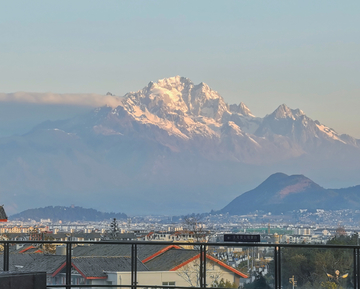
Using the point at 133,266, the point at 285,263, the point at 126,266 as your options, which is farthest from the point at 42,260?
the point at 285,263

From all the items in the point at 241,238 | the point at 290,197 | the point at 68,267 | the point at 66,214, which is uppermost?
the point at 290,197

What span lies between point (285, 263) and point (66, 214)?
159 m

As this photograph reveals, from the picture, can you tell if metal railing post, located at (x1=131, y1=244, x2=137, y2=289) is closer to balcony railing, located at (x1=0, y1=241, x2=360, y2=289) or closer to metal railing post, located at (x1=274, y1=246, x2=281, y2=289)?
balcony railing, located at (x1=0, y1=241, x2=360, y2=289)

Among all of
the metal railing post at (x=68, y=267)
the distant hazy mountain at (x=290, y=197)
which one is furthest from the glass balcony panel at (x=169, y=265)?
the distant hazy mountain at (x=290, y=197)

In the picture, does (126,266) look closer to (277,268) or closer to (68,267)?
(68,267)

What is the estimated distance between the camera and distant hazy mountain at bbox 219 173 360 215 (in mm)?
160250

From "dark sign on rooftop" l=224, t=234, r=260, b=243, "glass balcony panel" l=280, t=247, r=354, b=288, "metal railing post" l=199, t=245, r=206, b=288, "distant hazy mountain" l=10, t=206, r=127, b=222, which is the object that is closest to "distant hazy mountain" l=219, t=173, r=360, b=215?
"distant hazy mountain" l=10, t=206, r=127, b=222

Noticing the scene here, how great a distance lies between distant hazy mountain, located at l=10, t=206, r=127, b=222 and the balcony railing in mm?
148698

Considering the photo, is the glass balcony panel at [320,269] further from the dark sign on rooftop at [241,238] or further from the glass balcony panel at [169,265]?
the glass balcony panel at [169,265]

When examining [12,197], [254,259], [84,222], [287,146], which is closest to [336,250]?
[254,259]

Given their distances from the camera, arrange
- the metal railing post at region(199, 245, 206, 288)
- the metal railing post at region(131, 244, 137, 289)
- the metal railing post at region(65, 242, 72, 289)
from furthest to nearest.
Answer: the metal railing post at region(65, 242, 72, 289) < the metal railing post at region(131, 244, 137, 289) < the metal railing post at region(199, 245, 206, 288)

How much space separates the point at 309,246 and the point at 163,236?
75.5m

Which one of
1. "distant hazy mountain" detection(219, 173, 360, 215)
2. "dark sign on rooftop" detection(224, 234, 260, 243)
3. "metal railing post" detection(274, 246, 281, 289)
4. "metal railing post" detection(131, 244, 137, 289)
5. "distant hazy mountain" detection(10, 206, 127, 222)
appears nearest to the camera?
"dark sign on rooftop" detection(224, 234, 260, 243)

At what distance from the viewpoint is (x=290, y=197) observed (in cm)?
16650
